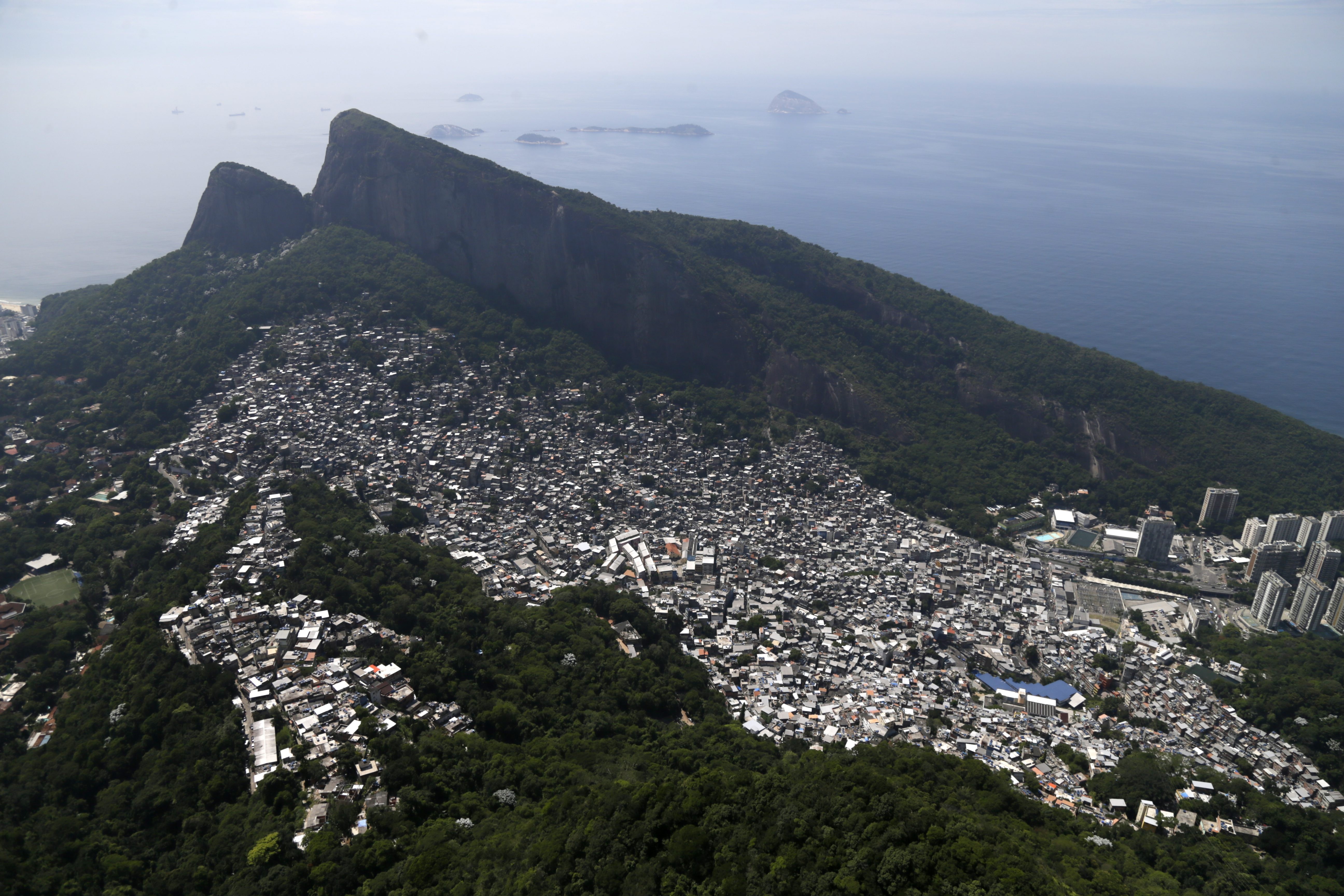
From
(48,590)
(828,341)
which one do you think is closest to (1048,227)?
(828,341)

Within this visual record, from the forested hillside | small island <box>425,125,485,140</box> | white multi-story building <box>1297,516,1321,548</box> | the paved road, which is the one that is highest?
small island <box>425,125,485,140</box>

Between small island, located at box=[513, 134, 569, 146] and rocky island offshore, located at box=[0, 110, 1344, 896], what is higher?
small island, located at box=[513, 134, 569, 146]

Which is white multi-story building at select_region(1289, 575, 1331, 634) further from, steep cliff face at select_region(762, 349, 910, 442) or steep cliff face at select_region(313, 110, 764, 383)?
steep cliff face at select_region(313, 110, 764, 383)

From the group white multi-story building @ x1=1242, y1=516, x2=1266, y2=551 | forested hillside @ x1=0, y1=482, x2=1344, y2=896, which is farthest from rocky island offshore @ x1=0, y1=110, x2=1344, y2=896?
white multi-story building @ x1=1242, y1=516, x2=1266, y2=551

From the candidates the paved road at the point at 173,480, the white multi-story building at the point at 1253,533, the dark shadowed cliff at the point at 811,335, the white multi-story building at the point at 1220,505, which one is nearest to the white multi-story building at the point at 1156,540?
the white multi-story building at the point at 1253,533

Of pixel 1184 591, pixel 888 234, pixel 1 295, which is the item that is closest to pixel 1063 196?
pixel 888 234

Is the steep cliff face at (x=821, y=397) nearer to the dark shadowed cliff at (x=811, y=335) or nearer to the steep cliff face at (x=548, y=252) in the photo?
the dark shadowed cliff at (x=811, y=335)
